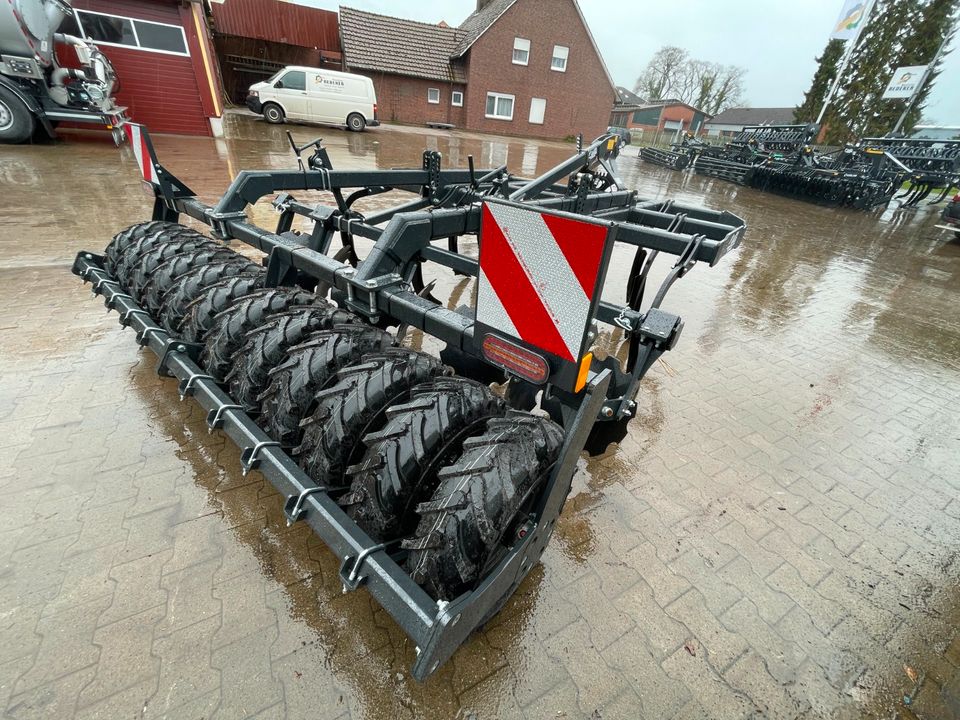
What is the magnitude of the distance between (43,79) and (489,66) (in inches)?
796

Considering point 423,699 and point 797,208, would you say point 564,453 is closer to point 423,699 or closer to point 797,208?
point 423,699

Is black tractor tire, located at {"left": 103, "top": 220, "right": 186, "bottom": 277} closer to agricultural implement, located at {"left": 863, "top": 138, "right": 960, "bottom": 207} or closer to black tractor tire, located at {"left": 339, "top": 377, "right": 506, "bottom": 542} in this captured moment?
black tractor tire, located at {"left": 339, "top": 377, "right": 506, "bottom": 542}

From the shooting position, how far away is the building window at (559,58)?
24953mm

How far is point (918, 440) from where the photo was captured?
322cm

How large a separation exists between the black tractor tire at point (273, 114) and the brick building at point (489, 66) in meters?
7.83

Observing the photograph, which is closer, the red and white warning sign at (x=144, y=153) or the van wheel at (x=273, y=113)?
the red and white warning sign at (x=144, y=153)

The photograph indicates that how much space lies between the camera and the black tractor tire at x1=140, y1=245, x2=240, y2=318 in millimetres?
2580

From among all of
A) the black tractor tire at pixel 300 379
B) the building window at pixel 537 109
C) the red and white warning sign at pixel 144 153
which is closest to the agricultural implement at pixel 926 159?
the building window at pixel 537 109

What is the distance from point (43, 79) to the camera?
8945mm

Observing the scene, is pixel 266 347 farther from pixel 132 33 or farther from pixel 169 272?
pixel 132 33

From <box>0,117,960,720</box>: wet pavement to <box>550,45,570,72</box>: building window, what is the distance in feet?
88.6

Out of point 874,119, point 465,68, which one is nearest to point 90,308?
point 465,68

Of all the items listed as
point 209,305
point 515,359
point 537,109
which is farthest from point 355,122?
point 515,359

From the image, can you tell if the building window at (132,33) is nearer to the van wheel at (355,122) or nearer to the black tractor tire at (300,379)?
the van wheel at (355,122)
